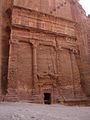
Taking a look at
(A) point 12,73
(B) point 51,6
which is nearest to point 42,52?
(A) point 12,73

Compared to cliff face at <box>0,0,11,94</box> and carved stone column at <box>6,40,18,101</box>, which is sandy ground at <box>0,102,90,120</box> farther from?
cliff face at <box>0,0,11,94</box>

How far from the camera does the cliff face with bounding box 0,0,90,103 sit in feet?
49.2

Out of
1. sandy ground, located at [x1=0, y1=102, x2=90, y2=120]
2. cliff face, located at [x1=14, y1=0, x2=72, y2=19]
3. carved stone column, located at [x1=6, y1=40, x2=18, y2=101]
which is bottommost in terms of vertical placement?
sandy ground, located at [x1=0, y1=102, x2=90, y2=120]

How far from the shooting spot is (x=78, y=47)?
62.0 feet

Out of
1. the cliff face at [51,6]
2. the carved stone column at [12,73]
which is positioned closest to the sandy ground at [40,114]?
the carved stone column at [12,73]

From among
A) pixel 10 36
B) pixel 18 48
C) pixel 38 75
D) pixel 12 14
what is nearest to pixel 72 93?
pixel 38 75

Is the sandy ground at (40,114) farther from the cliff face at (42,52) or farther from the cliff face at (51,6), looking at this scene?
the cliff face at (51,6)

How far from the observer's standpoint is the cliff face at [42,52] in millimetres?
15008

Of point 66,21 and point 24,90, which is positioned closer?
point 24,90

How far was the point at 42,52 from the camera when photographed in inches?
658

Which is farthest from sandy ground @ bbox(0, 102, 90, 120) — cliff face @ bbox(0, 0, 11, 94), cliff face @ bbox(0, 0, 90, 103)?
cliff face @ bbox(0, 0, 11, 94)

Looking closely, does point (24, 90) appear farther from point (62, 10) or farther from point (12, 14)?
point (62, 10)

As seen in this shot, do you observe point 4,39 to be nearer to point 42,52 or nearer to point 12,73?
point 12,73

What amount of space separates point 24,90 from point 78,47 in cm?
681
